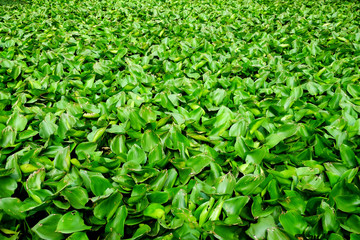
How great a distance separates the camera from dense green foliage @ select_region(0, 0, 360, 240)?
1.11m

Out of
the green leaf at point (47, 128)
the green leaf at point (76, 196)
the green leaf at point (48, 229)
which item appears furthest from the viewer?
the green leaf at point (47, 128)

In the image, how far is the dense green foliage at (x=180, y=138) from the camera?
1.11 metres

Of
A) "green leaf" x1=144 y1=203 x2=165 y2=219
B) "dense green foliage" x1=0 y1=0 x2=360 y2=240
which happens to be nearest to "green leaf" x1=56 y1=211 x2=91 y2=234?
"dense green foliage" x1=0 y1=0 x2=360 y2=240

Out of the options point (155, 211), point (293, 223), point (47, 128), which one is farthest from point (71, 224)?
point (293, 223)

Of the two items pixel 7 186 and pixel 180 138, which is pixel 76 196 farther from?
pixel 180 138

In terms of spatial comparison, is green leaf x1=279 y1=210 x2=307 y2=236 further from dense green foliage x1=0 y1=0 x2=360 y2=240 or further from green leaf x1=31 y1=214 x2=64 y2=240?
green leaf x1=31 y1=214 x2=64 y2=240

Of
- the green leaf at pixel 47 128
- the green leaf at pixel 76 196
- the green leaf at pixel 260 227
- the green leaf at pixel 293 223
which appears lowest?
the green leaf at pixel 260 227

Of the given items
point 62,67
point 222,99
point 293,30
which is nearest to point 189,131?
point 222,99

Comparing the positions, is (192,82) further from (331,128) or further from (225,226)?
(225,226)

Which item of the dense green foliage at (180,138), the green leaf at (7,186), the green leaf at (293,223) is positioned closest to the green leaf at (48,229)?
the dense green foliage at (180,138)

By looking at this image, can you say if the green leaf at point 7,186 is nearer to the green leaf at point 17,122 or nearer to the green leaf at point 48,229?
the green leaf at point 48,229

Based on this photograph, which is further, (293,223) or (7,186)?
(7,186)

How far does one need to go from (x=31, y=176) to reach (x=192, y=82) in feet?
4.23

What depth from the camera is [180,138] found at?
1.46m
